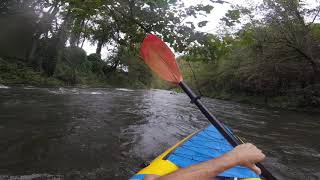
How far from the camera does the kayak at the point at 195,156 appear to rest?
340 cm

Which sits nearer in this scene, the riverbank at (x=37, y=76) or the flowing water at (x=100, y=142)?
the flowing water at (x=100, y=142)

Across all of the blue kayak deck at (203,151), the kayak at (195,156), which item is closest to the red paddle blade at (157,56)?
the kayak at (195,156)

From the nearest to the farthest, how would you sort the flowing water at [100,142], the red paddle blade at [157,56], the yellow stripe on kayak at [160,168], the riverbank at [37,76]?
the red paddle blade at [157,56], the yellow stripe on kayak at [160,168], the flowing water at [100,142], the riverbank at [37,76]

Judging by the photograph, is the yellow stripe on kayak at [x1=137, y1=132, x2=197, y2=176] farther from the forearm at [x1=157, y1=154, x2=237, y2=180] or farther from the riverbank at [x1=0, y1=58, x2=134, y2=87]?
the riverbank at [x1=0, y1=58, x2=134, y2=87]

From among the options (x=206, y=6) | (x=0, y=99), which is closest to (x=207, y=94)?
(x=0, y=99)

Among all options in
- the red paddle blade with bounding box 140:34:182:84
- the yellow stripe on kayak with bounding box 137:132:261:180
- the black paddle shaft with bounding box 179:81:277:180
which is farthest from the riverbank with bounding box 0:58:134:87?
the black paddle shaft with bounding box 179:81:277:180

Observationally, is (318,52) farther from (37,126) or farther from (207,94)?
(207,94)

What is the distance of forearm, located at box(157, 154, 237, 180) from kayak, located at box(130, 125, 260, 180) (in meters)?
1.15

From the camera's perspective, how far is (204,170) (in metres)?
1.79

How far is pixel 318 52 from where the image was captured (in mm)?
18125

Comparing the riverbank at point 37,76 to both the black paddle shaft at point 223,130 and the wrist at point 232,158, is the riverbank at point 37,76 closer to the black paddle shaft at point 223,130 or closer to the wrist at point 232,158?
the black paddle shaft at point 223,130

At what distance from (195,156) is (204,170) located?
251 centimetres

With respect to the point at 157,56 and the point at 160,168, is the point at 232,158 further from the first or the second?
the point at 160,168

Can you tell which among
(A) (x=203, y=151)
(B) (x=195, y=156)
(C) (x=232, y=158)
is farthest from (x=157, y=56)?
(A) (x=203, y=151)
